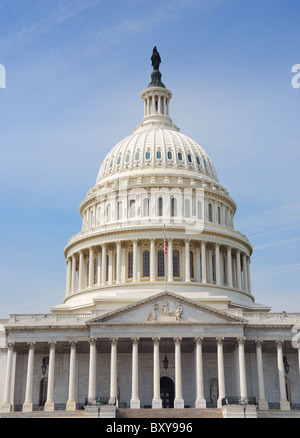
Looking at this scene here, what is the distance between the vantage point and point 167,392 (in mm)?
74750

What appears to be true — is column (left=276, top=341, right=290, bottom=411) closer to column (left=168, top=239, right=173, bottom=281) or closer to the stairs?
the stairs

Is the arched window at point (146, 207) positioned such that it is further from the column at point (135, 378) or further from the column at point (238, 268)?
the column at point (135, 378)

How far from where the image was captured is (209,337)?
70688 mm

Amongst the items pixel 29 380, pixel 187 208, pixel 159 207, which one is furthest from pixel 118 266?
pixel 29 380

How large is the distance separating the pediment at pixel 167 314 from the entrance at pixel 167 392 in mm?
8209

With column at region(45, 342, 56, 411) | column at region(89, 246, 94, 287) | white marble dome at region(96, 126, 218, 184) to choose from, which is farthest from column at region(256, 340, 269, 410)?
white marble dome at region(96, 126, 218, 184)

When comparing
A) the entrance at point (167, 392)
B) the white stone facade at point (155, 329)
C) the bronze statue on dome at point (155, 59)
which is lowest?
the entrance at point (167, 392)

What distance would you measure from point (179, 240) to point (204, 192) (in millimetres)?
9448

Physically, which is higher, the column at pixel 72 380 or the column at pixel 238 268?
the column at pixel 238 268

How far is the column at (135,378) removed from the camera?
67.9 meters

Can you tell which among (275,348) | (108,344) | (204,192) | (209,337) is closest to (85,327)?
(108,344)

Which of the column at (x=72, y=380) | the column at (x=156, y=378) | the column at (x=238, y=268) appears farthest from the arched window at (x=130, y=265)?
the column at (x=156, y=378)
